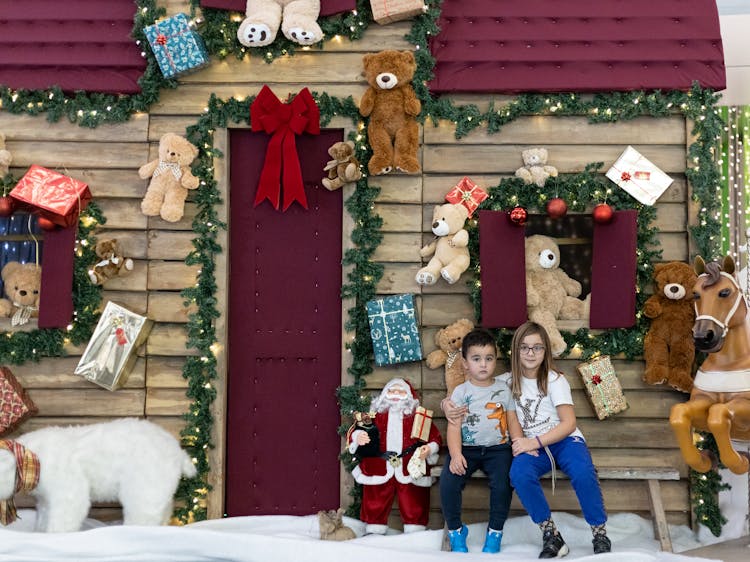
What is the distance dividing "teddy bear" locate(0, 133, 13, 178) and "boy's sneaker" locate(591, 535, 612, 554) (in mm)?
3605

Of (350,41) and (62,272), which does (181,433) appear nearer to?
(62,272)

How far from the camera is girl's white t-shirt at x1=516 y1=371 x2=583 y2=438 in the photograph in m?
3.67

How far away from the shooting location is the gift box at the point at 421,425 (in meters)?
3.89

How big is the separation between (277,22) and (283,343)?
1.76 m

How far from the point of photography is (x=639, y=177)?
416 cm

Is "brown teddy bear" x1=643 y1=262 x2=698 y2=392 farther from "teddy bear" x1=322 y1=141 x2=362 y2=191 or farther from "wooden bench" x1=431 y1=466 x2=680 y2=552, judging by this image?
"teddy bear" x1=322 y1=141 x2=362 y2=191

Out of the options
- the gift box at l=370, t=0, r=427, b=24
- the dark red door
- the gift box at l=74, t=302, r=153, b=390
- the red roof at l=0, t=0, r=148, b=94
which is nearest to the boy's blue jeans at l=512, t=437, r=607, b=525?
the dark red door

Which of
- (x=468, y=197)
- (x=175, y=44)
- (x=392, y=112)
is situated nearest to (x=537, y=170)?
(x=468, y=197)

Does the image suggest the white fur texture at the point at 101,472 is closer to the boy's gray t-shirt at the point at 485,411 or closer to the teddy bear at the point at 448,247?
the boy's gray t-shirt at the point at 485,411

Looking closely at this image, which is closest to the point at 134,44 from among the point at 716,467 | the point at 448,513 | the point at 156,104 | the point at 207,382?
the point at 156,104

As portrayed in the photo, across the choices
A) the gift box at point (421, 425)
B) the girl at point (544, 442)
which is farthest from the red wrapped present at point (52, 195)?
the girl at point (544, 442)

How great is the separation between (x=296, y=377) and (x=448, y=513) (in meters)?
1.15

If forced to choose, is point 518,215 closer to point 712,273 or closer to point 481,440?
point 712,273

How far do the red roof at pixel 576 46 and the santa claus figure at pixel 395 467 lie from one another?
5.83ft
